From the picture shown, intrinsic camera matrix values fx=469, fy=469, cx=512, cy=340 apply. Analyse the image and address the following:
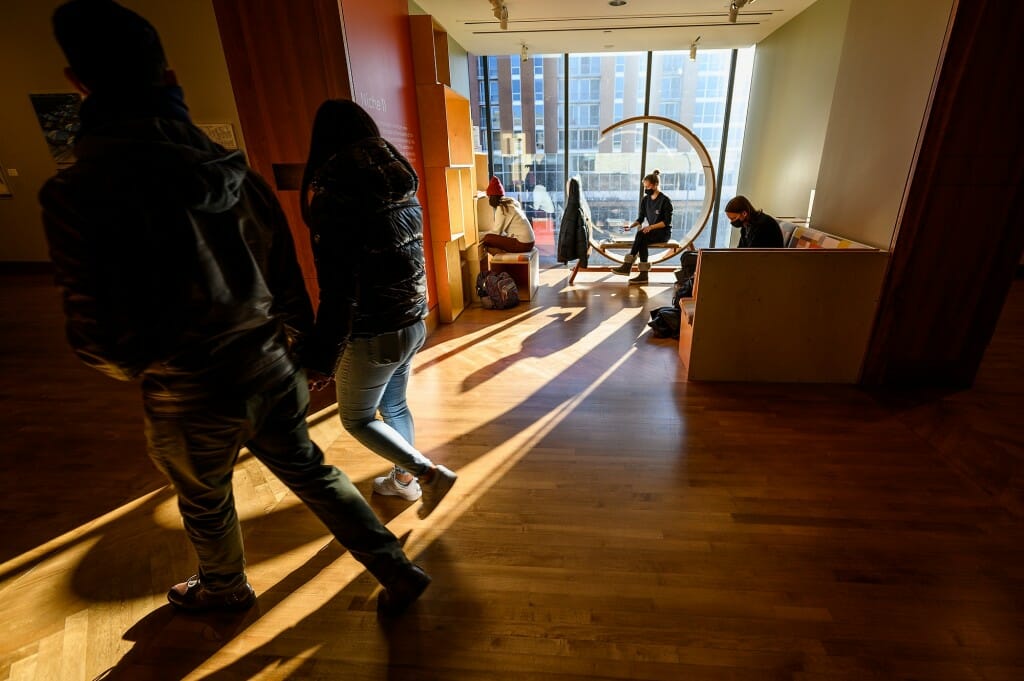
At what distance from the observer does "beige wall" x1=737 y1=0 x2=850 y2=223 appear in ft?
14.1

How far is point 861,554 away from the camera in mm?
1676

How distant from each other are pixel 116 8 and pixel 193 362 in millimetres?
684

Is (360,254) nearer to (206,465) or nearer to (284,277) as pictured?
(284,277)

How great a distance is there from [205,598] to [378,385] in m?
0.86

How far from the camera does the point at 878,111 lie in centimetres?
281

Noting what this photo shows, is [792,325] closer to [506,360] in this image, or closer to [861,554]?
[861,554]

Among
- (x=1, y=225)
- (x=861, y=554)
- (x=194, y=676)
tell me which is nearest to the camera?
(x=194, y=676)

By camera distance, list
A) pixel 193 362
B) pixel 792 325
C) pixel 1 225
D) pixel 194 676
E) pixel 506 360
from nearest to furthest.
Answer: pixel 193 362, pixel 194 676, pixel 792 325, pixel 506 360, pixel 1 225

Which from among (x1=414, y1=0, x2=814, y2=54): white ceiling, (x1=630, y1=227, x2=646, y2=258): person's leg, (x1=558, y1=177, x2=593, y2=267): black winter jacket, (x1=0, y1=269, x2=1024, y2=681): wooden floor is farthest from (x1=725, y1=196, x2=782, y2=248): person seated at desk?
(x1=414, y1=0, x2=814, y2=54): white ceiling

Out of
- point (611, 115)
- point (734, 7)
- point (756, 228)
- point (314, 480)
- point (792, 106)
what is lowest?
point (314, 480)

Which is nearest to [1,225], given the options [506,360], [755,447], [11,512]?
[11,512]

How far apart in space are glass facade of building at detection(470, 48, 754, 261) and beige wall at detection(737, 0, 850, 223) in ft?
1.39

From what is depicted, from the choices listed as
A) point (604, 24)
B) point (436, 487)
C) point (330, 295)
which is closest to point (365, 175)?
point (330, 295)

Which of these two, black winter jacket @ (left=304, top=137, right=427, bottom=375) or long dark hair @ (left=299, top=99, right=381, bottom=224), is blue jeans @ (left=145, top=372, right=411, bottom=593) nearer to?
black winter jacket @ (left=304, top=137, right=427, bottom=375)
